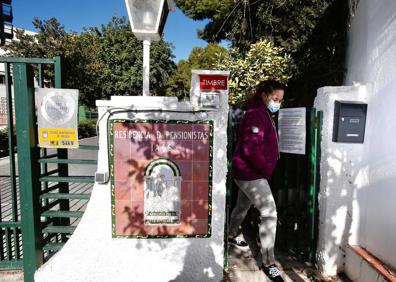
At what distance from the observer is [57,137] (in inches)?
115

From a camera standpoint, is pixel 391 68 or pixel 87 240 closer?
pixel 391 68

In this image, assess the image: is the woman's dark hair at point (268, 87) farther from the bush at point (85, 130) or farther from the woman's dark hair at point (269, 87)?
the bush at point (85, 130)

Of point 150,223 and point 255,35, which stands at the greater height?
point 255,35

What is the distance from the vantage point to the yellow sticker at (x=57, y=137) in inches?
115

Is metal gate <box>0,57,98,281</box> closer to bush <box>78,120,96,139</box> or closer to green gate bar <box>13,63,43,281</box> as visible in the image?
green gate bar <box>13,63,43,281</box>

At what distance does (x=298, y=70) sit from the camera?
668 centimetres

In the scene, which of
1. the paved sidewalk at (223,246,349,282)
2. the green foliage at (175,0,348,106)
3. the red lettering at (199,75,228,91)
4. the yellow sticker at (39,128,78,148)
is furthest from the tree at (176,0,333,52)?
the yellow sticker at (39,128,78,148)

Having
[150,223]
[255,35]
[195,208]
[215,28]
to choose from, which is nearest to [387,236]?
[195,208]

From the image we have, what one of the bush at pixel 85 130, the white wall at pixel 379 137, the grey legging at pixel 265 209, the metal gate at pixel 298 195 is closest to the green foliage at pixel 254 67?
the metal gate at pixel 298 195

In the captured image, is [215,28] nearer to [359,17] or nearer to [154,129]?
[359,17]

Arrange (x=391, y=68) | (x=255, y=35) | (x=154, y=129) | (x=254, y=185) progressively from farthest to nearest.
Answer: (x=255, y=35) → (x=254, y=185) → (x=154, y=129) → (x=391, y=68)

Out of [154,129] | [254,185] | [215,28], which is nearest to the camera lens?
[154,129]

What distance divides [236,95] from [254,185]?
505 cm

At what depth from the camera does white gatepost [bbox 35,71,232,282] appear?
9.36ft
